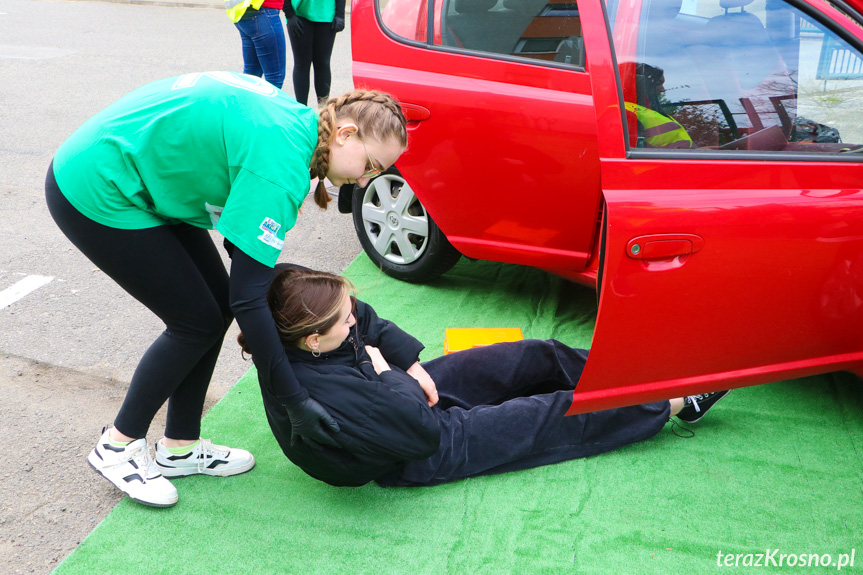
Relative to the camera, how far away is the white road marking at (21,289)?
373cm

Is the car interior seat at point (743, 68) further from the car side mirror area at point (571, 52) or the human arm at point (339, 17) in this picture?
the human arm at point (339, 17)

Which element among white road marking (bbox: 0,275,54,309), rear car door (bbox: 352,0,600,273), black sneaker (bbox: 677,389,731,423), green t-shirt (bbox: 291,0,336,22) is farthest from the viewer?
green t-shirt (bbox: 291,0,336,22)

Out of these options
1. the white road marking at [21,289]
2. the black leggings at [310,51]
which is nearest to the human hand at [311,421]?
the white road marking at [21,289]

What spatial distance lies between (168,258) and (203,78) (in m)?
0.51

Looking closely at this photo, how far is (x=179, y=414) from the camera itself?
2547 mm

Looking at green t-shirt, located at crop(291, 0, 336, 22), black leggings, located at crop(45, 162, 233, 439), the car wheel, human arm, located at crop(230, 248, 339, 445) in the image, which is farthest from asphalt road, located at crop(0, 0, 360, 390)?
green t-shirt, located at crop(291, 0, 336, 22)

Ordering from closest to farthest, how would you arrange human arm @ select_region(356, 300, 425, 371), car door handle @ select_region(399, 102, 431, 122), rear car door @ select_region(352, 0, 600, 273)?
1. human arm @ select_region(356, 300, 425, 371)
2. rear car door @ select_region(352, 0, 600, 273)
3. car door handle @ select_region(399, 102, 431, 122)

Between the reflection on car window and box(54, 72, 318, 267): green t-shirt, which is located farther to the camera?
the reflection on car window

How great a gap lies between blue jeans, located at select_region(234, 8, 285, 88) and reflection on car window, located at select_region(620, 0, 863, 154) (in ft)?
11.4

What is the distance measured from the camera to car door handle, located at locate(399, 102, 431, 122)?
3289 millimetres

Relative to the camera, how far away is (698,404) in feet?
9.31

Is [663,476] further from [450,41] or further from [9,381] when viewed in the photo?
[9,381]

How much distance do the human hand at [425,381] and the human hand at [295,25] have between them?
344 centimetres

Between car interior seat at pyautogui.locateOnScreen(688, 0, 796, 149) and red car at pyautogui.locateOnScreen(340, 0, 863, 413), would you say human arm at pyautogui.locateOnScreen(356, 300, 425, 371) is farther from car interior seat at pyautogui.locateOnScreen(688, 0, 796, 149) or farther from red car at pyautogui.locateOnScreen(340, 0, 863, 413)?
car interior seat at pyautogui.locateOnScreen(688, 0, 796, 149)
